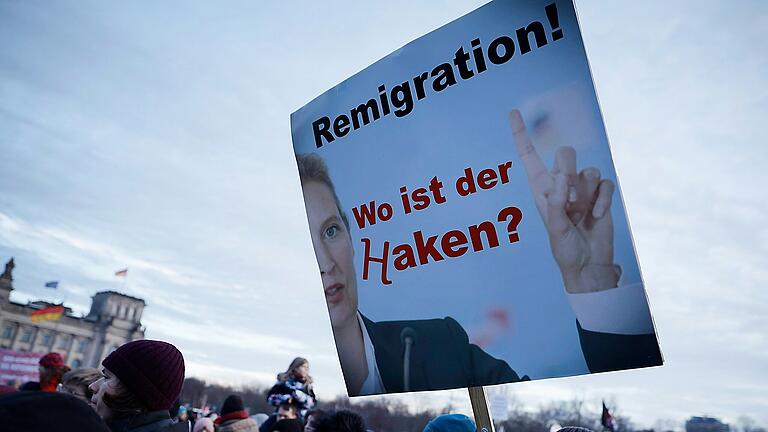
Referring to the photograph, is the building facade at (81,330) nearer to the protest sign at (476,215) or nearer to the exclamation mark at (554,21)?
the protest sign at (476,215)

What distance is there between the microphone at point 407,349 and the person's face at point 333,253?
1.05 feet

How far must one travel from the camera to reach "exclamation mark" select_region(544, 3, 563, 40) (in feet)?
6.78

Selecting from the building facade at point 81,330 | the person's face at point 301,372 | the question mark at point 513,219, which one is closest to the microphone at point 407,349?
the question mark at point 513,219

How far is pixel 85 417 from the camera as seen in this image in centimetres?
111

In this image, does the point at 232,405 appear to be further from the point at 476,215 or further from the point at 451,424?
the point at 476,215

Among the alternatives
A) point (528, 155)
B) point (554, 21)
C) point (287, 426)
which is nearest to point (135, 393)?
point (528, 155)

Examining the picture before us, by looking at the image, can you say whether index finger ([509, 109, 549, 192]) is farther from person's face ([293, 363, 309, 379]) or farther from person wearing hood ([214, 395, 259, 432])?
person's face ([293, 363, 309, 379])

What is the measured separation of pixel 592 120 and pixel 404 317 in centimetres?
121

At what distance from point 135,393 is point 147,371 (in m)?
0.09

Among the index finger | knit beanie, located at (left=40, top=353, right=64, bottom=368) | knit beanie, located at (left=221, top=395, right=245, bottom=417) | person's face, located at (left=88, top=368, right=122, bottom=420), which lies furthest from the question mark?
knit beanie, located at (left=40, top=353, right=64, bottom=368)

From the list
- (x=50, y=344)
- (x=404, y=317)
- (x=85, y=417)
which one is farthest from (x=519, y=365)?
(x=50, y=344)

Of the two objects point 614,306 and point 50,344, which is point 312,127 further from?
point 50,344

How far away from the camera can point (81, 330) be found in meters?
87.3

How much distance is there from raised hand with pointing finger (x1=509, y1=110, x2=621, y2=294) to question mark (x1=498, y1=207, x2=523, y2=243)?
96 millimetres
